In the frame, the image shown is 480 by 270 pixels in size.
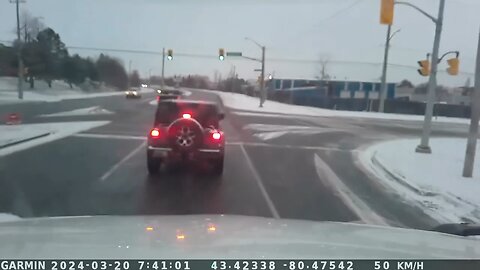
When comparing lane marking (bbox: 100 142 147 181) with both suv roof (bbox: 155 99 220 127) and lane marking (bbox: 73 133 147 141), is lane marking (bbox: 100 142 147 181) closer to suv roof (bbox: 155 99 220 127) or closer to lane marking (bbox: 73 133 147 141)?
suv roof (bbox: 155 99 220 127)

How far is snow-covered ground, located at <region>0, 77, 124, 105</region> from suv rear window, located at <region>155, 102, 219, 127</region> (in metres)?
42.4

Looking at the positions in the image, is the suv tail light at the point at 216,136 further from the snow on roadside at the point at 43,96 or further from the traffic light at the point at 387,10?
the snow on roadside at the point at 43,96

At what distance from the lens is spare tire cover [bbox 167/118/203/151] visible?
12.5 meters

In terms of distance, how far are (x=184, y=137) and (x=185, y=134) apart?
0.24ft

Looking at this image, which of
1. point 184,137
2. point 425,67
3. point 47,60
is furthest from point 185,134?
point 47,60

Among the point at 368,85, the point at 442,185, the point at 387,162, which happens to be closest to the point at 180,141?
the point at 442,185

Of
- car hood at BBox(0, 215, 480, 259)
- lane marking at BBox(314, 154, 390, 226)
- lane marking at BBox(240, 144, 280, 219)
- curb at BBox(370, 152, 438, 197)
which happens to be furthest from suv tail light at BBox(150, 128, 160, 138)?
car hood at BBox(0, 215, 480, 259)

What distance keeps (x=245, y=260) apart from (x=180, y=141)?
9.31 meters

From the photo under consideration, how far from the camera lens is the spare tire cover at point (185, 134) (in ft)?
41.0

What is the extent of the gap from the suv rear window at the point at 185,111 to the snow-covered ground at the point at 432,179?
4378 mm

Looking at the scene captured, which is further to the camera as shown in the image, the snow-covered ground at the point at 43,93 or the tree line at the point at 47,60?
the snow-covered ground at the point at 43,93

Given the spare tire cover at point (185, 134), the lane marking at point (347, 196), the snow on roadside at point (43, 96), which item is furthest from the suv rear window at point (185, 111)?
the snow on roadside at point (43, 96)

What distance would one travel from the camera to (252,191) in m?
11.1

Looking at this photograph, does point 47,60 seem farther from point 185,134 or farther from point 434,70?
point 185,134
